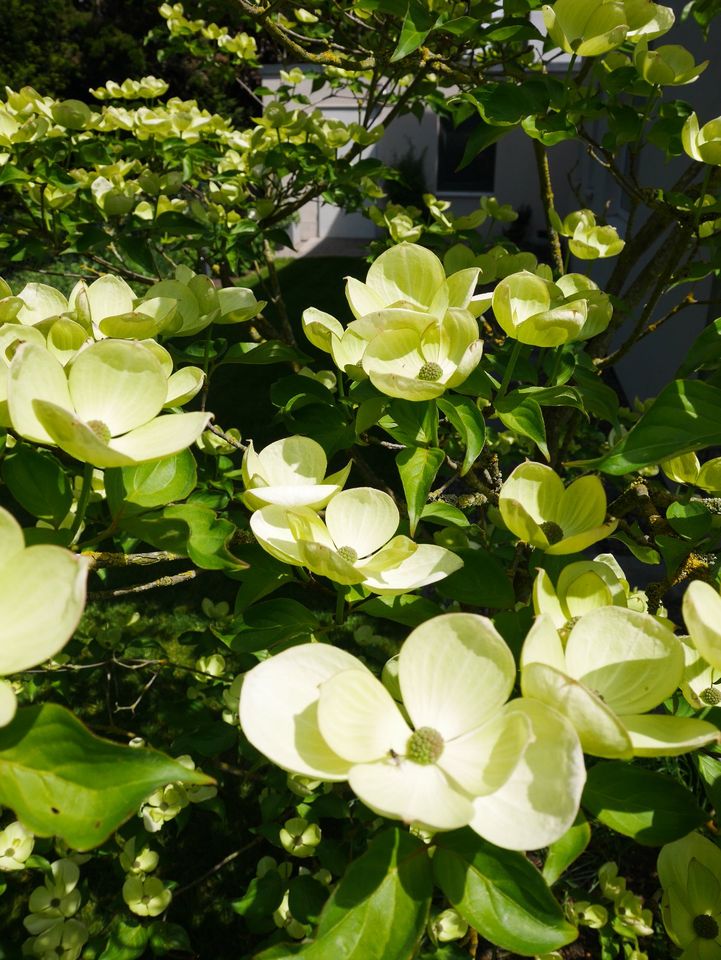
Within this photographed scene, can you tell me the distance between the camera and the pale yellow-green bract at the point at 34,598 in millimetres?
464

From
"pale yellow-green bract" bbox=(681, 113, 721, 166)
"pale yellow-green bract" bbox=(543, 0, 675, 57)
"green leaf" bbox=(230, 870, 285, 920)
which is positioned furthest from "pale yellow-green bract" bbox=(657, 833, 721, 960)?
"pale yellow-green bract" bbox=(543, 0, 675, 57)

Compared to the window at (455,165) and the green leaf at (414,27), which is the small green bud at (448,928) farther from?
the window at (455,165)

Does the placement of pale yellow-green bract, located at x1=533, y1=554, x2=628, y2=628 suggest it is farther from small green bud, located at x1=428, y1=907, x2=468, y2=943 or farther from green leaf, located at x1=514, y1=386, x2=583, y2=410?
small green bud, located at x1=428, y1=907, x2=468, y2=943

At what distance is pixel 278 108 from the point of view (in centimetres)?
206

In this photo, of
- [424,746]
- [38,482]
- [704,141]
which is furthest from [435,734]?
[704,141]

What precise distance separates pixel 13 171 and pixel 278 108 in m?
0.90

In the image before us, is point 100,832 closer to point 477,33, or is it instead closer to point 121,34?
point 477,33

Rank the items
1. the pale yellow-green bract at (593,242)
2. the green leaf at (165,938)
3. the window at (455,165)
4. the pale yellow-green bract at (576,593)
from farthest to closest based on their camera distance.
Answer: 1. the window at (455,165)
2. the pale yellow-green bract at (593,242)
3. the green leaf at (165,938)
4. the pale yellow-green bract at (576,593)

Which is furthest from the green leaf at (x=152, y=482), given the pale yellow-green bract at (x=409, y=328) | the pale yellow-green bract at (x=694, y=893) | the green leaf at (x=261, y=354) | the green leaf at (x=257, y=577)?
the pale yellow-green bract at (x=694, y=893)

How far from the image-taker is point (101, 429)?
25.9 inches

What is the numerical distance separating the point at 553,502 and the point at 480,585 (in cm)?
12

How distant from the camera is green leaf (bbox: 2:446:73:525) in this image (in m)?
0.72

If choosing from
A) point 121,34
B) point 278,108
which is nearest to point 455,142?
point 121,34

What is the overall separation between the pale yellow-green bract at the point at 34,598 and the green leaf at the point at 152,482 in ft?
0.77
